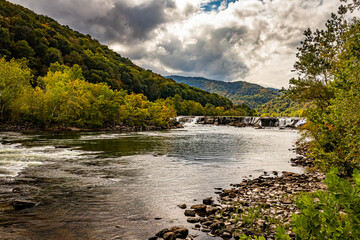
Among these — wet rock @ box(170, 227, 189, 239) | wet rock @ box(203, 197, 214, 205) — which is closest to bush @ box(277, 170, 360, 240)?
wet rock @ box(170, 227, 189, 239)

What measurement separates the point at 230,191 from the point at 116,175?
30.8 ft

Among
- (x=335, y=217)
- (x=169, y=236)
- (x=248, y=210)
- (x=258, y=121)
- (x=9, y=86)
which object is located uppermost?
(x=9, y=86)

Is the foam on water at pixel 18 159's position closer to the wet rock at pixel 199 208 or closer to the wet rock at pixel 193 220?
the wet rock at pixel 199 208

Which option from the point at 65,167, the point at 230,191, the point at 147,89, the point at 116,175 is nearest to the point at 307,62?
the point at 230,191

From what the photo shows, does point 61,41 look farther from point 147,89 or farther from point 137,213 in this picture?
point 137,213

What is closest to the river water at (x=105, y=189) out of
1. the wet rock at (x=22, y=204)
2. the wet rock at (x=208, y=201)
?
the wet rock at (x=22, y=204)

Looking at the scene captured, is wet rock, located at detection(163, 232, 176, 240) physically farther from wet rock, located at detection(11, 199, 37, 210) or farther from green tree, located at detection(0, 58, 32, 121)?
green tree, located at detection(0, 58, 32, 121)

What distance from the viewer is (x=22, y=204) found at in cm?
1098

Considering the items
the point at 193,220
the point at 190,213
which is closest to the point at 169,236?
the point at 193,220

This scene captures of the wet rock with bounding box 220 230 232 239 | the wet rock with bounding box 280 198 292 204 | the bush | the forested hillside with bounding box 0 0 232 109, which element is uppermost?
the forested hillside with bounding box 0 0 232 109

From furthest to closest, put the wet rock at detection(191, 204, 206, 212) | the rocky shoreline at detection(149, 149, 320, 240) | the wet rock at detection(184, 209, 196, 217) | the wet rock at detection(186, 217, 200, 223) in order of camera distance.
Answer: the wet rock at detection(191, 204, 206, 212), the wet rock at detection(184, 209, 196, 217), the wet rock at detection(186, 217, 200, 223), the rocky shoreline at detection(149, 149, 320, 240)

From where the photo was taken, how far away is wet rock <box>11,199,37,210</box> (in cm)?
1078

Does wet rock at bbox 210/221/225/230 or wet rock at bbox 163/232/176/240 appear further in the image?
wet rock at bbox 210/221/225/230

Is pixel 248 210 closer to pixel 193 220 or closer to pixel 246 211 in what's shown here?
pixel 246 211
